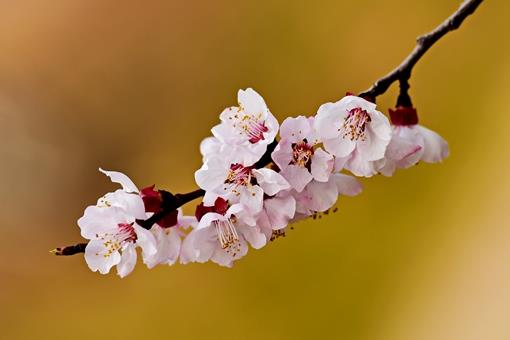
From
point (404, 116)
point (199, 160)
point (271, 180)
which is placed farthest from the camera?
point (199, 160)

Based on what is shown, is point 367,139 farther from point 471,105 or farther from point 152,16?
point 152,16

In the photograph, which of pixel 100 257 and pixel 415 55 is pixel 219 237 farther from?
pixel 415 55

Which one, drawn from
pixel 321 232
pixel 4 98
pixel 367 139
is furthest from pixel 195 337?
pixel 367 139

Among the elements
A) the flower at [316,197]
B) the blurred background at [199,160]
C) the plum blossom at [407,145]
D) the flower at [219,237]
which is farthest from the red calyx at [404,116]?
the blurred background at [199,160]

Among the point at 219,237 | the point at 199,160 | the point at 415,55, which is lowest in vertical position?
the point at 219,237

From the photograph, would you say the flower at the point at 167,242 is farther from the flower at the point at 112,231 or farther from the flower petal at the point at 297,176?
the flower petal at the point at 297,176

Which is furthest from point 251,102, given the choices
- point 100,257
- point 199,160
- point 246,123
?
point 199,160

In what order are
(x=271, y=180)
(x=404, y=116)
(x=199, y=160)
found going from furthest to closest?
(x=199, y=160) < (x=404, y=116) < (x=271, y=180)

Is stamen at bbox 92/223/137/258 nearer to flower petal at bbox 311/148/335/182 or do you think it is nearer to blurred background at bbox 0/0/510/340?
flower petal at bbox 311/148/335/182
